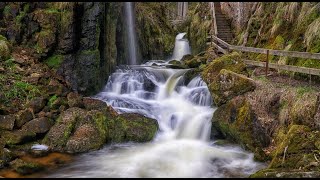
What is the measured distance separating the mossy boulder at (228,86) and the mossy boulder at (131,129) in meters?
2.37

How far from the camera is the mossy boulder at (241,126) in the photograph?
33.3ft

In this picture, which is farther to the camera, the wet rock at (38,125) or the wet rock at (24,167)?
the wet rock at (38,125)

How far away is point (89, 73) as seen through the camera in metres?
15.2

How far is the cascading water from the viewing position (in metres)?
9.24

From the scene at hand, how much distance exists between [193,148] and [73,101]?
457cm

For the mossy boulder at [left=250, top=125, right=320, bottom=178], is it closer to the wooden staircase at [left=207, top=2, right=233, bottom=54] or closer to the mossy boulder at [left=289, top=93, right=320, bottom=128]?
the mossy boulder at [left=289, top=93, right=320, bottom=128]

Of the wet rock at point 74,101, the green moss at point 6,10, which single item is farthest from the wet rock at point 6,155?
the green moss at point 6,10

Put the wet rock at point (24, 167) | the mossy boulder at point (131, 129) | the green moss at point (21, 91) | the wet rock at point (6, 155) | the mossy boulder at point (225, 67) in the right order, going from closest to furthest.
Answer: the wet rock at point (24, 167) < the wet rock at point (6, 155) < the mossy boulder at point (131, 129) < the green moss at point (21, 91) < the mossy boulder at point (225, 67)

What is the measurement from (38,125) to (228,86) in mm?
6273

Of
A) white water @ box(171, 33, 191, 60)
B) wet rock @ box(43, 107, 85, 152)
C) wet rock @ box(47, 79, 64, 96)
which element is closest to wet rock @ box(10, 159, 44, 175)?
wet rock @ box(43, 107, 85, 152)

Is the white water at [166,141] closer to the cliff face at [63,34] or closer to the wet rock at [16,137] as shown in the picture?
the cliff face at [63,34]

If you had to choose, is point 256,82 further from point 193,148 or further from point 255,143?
point 193,148

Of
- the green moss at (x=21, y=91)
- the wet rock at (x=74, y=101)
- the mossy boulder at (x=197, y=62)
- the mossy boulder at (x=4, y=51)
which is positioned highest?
the mossy boulder at (x=4, y=51)

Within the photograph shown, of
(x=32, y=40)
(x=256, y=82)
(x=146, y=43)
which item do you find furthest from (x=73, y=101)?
(x=146, y=43)
